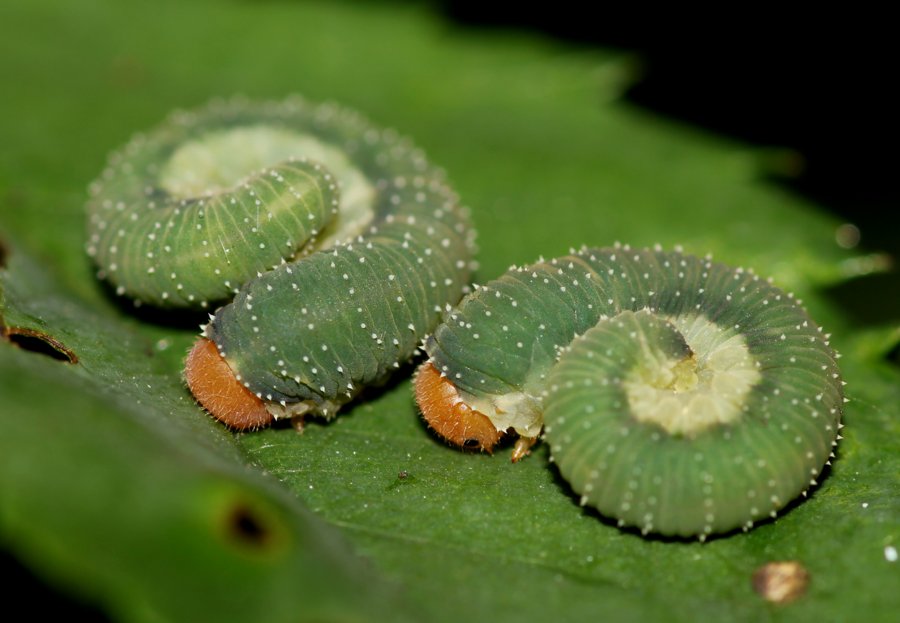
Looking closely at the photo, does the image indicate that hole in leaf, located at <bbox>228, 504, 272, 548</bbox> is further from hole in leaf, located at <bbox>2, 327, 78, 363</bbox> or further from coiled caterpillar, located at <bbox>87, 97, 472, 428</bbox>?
hole in leaf, located at <bbox>2, 327, 78, 363</bbox>

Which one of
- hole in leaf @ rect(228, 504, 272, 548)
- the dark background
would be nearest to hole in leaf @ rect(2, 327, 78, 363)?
hole in leaf @ rect(228, 504, 272, 548)

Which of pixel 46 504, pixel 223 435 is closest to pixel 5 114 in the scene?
pixel 223 435

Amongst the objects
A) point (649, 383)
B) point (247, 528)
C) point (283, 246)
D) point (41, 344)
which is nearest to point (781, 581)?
point (649, 383)

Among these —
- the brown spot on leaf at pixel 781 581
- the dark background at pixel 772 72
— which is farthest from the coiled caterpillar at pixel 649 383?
the dark background at pixel 772 72

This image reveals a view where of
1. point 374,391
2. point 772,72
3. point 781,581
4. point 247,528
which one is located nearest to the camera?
point 247,528

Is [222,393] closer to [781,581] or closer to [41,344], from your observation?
[41,344]

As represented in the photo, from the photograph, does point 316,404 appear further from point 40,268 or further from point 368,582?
point 40,268

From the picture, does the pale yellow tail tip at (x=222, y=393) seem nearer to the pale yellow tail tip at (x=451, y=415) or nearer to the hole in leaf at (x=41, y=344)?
the hole in leaf at (x=41, y=344)
